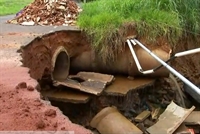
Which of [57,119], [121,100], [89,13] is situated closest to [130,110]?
[121,100]

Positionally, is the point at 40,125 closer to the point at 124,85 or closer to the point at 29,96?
the point at 29,96

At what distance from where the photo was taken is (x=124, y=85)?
6766 millimetres

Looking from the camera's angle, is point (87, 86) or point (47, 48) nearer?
point (47, 48)

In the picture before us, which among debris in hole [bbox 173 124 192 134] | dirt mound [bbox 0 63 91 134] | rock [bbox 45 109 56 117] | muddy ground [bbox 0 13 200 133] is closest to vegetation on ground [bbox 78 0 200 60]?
muddy ground [bbox 0 13 200 133]

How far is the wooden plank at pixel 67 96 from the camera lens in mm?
6305

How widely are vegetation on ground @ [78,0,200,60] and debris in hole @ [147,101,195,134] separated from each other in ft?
4.03

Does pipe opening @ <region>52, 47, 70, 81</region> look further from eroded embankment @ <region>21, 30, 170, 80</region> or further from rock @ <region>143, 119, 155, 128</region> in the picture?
rock @ <region>143, 119, 155, 128</region>

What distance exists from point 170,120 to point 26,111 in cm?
355

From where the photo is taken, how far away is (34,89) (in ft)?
12.0

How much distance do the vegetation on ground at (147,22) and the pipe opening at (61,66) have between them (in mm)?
524

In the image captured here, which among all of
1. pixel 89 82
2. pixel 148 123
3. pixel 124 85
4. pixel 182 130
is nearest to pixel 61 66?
pixel 89 82

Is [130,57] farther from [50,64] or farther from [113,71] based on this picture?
[50,64]

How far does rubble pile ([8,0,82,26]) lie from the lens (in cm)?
824

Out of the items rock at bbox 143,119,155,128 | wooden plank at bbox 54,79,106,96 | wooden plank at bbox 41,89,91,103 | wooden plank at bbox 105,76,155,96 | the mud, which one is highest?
the mud
